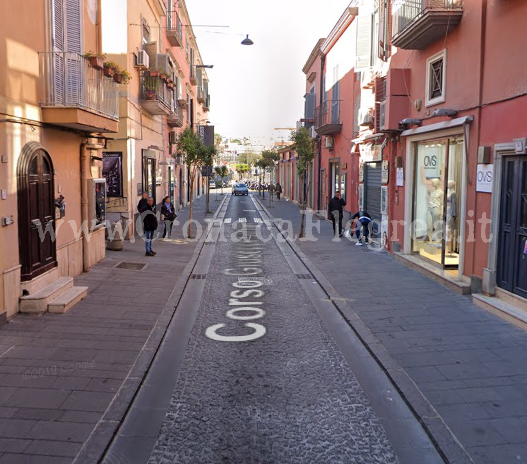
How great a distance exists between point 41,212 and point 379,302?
20.3 ft

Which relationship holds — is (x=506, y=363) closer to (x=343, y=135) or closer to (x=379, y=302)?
(x=379, y=302)

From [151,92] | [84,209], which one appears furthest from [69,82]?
[151,92]

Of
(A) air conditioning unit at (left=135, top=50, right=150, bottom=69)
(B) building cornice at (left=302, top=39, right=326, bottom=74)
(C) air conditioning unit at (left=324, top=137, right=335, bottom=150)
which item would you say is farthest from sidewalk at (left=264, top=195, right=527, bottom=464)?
(B) building cornice at (left=302, top=39, right=326, bottom=74)

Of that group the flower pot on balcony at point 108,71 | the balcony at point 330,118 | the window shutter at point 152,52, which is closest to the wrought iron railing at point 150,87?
the window shutter at point 152,52

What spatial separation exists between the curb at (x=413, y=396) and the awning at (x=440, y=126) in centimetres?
420

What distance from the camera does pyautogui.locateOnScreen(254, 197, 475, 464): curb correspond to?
14.2 ft

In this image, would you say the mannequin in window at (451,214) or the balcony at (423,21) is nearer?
the balcony at (423,21)

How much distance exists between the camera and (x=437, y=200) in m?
12.5

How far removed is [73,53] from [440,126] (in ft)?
24.3

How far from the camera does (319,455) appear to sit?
4.29 m

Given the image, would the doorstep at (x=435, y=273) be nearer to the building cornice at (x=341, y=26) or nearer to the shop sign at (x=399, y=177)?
the shop sign at (x=399, y=177)

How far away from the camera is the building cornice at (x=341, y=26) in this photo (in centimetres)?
2031

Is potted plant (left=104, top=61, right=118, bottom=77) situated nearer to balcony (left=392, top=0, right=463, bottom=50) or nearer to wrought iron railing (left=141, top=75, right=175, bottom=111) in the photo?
balcony (left=392, top=0, right=463, bottom=50)

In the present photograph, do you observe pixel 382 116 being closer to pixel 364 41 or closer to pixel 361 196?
pixel 364 41
